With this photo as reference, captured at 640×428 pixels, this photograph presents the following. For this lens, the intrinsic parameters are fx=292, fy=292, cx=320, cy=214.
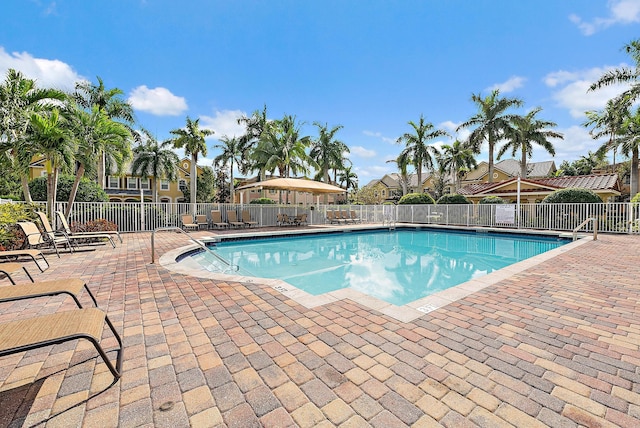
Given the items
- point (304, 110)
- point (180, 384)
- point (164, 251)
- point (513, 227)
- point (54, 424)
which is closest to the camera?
point (54, 424)

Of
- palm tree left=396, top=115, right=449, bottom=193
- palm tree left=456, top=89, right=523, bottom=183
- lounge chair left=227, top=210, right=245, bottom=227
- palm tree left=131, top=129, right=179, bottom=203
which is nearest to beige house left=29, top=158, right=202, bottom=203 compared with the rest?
palm tree left=131, top=129, right=179, bottom=203

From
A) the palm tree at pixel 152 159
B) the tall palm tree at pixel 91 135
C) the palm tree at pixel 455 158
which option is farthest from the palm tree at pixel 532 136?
the palm tree at pixel 152 159

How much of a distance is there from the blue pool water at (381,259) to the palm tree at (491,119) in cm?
1419

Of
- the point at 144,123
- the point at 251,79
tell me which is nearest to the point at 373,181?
the point at 144,123

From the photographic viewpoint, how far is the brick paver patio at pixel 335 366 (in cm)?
177

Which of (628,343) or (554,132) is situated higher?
(554,132)

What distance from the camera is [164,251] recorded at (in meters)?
7.74

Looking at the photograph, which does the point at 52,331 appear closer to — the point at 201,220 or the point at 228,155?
the point at 201,220

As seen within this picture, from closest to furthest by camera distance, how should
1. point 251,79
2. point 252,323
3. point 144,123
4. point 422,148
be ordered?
point 252,323
point 251,79
point 144,123
point 422,148

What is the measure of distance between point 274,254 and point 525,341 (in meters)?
8.14

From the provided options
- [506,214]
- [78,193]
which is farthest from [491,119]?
[78,193]

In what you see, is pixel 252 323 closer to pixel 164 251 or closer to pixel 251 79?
pixel 164 251

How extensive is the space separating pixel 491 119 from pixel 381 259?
74.0 feet

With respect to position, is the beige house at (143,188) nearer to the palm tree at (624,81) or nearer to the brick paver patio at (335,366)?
the brick paver patio at (335,366)
